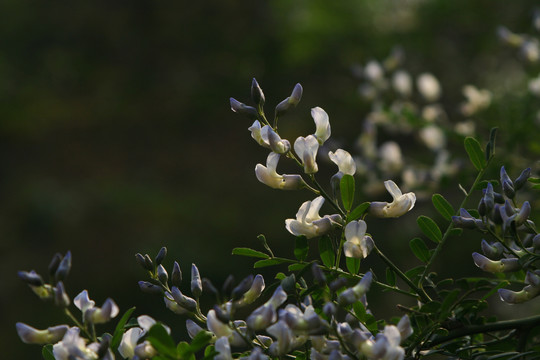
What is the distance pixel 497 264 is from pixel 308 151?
17 centimetres

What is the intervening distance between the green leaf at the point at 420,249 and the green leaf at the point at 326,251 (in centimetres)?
10

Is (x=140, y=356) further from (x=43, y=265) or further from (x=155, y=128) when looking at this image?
(x=155, y=128)

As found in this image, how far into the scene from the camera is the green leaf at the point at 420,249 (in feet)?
1.93

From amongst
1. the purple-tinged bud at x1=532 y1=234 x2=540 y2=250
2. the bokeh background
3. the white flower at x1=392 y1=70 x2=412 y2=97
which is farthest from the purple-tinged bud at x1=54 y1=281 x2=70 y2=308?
the bokeh background

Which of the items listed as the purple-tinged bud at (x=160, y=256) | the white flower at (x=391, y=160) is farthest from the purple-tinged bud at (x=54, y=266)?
the white flower at (x=391, y=160)

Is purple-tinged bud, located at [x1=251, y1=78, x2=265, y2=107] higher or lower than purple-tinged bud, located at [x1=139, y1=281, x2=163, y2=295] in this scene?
higher

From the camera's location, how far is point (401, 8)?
3.68 metres

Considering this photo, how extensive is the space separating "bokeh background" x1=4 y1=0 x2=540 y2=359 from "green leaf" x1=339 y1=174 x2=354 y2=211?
218cm

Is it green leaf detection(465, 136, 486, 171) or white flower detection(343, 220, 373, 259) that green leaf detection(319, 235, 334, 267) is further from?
green leaf detection(465, 136, 486, 171)

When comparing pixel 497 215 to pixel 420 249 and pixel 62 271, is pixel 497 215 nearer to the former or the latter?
pixel 420 249

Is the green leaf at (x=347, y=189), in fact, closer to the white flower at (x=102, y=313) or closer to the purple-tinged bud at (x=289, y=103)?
the purple-tinged bud at (x=289, y=103)

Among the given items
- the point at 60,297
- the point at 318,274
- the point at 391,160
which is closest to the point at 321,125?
the point at 318,274

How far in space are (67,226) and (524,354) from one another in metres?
4.00

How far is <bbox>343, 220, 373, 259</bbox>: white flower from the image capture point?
0.48 metres
